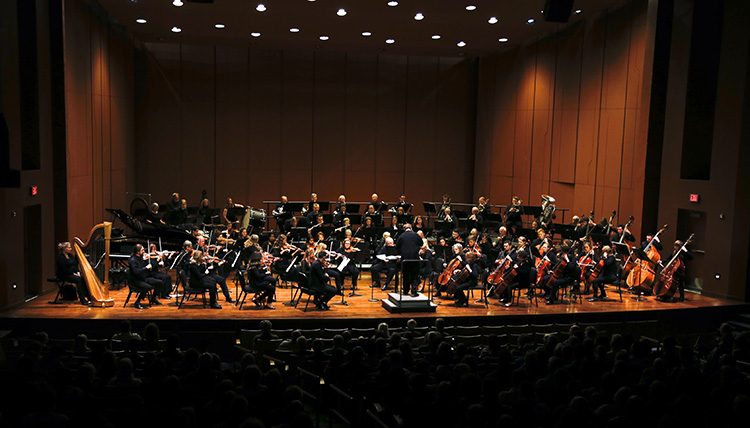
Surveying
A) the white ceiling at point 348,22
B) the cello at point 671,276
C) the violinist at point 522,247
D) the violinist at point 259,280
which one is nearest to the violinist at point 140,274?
the violinist at point 259,280

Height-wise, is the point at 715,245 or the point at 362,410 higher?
the point at 715,245

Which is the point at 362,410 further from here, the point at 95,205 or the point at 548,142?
the point at 548,142

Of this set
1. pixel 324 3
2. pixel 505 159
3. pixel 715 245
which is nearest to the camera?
pixel 715 245

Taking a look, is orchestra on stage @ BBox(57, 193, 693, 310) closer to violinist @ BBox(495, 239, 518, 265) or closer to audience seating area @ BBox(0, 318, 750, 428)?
violinist @ BBox(495, 239, 518, 265)

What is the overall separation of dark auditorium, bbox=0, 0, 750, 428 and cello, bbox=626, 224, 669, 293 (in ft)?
0.17

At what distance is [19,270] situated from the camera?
11.7 metres

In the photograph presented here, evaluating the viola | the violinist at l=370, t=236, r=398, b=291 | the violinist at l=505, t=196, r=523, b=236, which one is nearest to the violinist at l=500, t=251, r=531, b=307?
the viola

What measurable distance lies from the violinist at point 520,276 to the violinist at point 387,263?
88.1 inches

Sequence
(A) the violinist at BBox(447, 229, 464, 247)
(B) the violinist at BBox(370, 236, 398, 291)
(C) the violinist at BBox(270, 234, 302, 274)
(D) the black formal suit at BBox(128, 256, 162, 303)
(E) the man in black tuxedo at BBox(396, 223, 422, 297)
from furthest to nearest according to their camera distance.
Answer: (A) the violinist at BBox(447, 229, 464, 247) → (B) the violinist at BBox(370, 236, 398, 291) → (E) the man in black tuxedo at BBox(396, 223, 422, 297) → (C) the violinist at BBox(270, 234, 302, 274) → (D) the black formal suit at BBox(128, 256, 162, 303)

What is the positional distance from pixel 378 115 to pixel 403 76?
1.52m

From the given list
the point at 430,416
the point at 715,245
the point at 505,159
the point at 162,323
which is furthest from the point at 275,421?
the point at 505,159

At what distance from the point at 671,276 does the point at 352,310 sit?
6267 millimetres

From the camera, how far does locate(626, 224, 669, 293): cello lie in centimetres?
1309

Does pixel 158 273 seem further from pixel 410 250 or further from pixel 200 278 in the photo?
Answer: pixel 410 250
